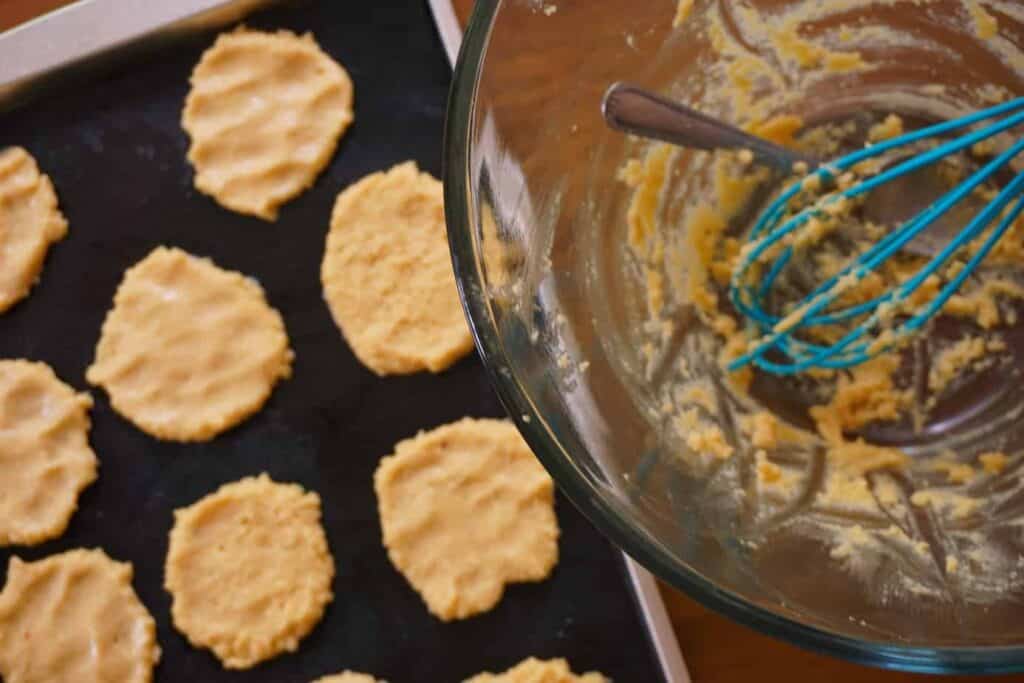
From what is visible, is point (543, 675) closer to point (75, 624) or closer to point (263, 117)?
point (75, 624)

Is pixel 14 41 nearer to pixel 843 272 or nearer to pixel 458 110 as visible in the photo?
pixel 458 110

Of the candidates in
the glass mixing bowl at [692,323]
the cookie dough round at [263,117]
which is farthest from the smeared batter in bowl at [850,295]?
the cookie dough round at [263,117]

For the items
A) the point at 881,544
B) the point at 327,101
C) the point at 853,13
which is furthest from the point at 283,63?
the point at 881,544

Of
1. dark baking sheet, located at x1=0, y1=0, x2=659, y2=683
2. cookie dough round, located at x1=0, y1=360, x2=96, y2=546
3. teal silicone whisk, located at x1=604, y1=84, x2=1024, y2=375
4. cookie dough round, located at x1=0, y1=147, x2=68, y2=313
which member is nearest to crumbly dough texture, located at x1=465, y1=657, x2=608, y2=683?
dark baking sheet, located at x1=0, y1=0, x2=659, y2=683

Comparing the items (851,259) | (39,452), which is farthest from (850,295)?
(39,452)

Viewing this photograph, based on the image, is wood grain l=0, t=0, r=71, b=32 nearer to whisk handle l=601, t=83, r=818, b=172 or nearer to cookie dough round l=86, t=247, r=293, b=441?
cookie dough round l=86, t=247, r=293, b=441

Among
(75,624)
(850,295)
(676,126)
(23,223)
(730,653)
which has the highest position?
(676,126)
